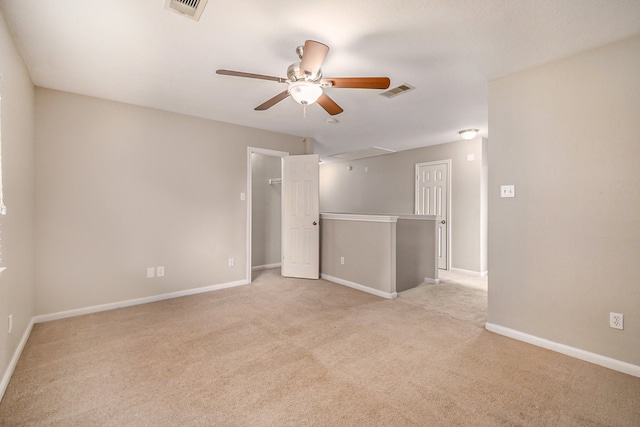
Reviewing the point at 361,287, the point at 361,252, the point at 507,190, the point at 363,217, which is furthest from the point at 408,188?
the point at 507,190

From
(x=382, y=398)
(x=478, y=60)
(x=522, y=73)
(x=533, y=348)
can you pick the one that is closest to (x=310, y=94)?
(x=478, y=60)

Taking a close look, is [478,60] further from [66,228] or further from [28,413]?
[66,228]

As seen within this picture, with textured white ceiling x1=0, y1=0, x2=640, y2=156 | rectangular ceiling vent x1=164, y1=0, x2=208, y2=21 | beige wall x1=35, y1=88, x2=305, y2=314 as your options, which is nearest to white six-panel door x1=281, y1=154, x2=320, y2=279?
beige wall x1=35, y1=88, x2=305, y2=314

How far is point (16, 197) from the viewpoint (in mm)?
2350

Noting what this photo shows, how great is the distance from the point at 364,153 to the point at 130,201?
4.68 metres

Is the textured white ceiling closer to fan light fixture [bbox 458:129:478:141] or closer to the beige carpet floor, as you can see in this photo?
fan light fixture [bbox 458:129:478:141]

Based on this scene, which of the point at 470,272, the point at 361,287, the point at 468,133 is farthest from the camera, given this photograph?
the point at 470,272

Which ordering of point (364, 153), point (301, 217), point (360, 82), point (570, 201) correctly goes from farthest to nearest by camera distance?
point (364, 153), point (301, 217), point (570, 201), point (360, 82)

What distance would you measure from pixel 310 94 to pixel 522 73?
77.4 inches

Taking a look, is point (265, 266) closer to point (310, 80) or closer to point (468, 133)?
point (310, 80)

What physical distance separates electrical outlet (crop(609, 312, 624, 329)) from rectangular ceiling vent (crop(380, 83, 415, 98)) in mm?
2590

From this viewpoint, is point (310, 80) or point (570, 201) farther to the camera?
point (570, 201)

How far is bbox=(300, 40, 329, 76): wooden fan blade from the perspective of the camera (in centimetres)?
184

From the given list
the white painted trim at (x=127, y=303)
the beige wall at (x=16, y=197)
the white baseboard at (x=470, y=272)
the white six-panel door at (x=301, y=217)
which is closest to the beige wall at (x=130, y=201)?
the white painted trim at (x=127, y=303)
